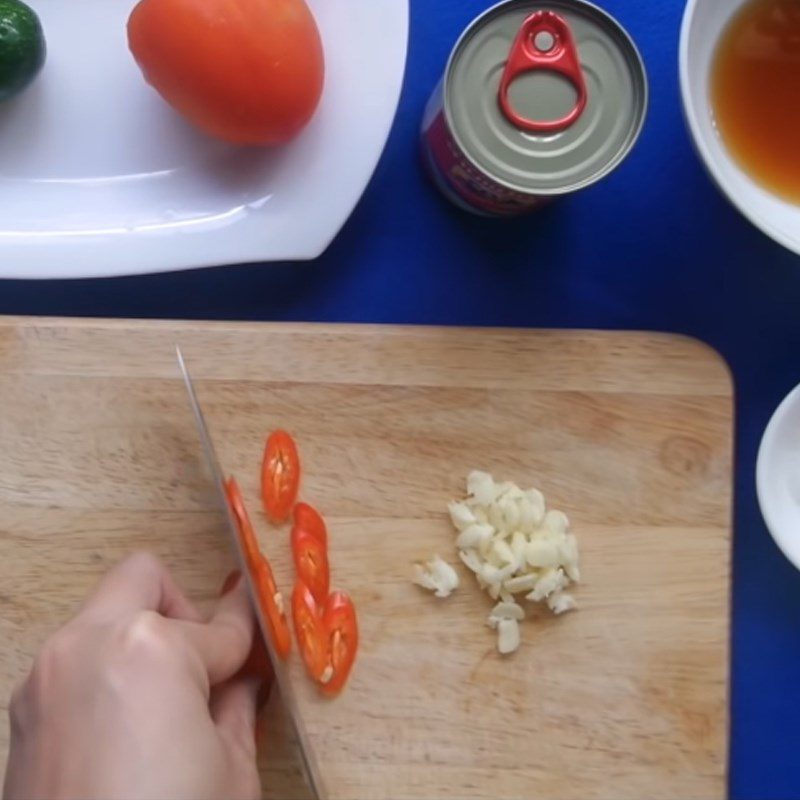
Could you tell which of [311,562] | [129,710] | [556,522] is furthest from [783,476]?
[129,710]

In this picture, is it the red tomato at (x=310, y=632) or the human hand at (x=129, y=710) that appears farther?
the red tomato at (x=310, y=632)

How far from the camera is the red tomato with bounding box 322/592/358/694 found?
0.87 metres

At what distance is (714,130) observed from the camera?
871 millimetres

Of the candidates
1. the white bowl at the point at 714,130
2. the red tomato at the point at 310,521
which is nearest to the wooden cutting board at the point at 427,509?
the red tomato at the point at 310,521

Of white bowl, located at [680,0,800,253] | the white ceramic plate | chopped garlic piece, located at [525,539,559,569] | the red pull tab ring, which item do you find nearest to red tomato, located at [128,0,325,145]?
the white ceramic plate

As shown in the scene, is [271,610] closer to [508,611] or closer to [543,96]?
[508,611]

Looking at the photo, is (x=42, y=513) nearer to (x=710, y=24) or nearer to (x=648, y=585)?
(x=648, y=585)

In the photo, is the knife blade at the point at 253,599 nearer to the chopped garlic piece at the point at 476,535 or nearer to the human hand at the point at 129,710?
the human hand at the point at 129,710

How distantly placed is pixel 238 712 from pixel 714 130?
0.60m

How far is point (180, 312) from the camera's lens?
3.04ft

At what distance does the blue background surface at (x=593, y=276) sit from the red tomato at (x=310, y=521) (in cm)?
17

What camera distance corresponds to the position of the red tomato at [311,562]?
34.3 inches

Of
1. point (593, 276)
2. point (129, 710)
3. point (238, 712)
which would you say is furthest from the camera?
point (593, 276)

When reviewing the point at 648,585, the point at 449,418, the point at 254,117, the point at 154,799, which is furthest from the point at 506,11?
the point at 154,799
